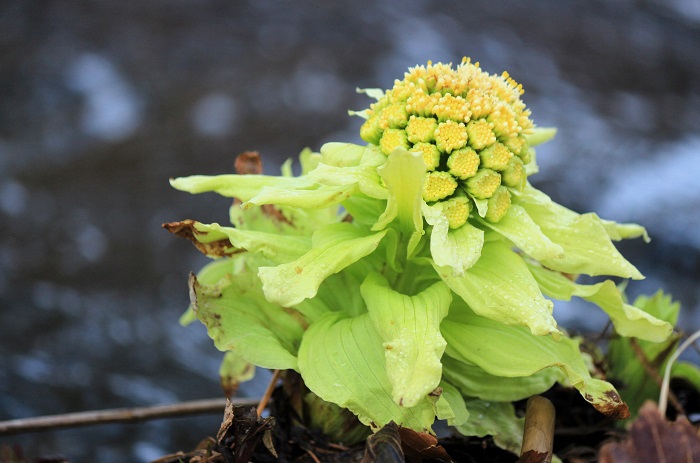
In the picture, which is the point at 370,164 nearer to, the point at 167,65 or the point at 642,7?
the point at 167,65

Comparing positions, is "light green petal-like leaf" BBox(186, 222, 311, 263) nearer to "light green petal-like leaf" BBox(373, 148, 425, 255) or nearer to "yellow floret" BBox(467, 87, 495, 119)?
"light green petal-like leaf" BBox(373, 148, 425, 255)

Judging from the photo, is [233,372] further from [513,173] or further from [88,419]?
[513,173]

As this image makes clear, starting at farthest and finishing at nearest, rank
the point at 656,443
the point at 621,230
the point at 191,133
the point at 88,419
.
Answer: the point at 191,133
the point at 88,419
the point at 621,230
the point at 656,443

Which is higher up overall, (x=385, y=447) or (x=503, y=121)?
(x=503, y=121)

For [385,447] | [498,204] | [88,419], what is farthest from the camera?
[88,419]

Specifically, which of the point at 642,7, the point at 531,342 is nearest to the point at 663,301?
the point at 531,342

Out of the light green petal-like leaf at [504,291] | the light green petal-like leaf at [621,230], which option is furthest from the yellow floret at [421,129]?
the light green petal-like leaf at [621,230]

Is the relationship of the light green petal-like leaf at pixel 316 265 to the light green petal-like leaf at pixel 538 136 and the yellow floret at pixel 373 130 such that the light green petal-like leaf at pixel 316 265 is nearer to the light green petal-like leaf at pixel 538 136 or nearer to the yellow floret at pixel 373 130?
the yellow floret at pixel 373 130

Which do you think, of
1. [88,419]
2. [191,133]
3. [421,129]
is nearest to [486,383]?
[421,129]
